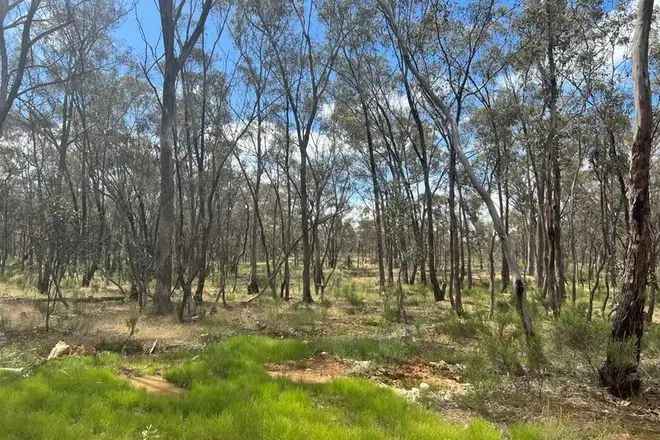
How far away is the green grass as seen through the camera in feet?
13.0

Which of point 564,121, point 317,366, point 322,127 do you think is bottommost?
point 317,366

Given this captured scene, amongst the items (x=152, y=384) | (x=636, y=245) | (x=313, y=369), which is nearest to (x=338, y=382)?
(x=313, y=369)

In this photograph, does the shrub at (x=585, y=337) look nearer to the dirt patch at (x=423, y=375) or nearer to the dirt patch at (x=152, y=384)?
the dirt patch at (x=423, y=375)

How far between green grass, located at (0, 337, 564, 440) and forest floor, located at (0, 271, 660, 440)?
2cm

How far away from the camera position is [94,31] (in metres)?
16.3

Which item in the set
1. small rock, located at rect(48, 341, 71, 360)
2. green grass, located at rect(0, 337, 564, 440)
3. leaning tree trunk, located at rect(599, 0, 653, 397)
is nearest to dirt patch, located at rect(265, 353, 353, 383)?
green grass, located at rect(0, 337, 564, 440)

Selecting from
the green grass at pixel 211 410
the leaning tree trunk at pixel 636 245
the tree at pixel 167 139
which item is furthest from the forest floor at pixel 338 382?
the tree at pixel 167 139

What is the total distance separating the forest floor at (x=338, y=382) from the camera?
4.18m

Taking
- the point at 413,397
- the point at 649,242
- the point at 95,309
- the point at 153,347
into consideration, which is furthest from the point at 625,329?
the point at 95,309

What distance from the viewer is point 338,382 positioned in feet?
18.2

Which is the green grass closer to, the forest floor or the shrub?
the forest floor

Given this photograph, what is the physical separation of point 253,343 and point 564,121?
10.4 meters

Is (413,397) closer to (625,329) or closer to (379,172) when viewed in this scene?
(625,329)

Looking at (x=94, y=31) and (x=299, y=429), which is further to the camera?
(x=94, y=31)
